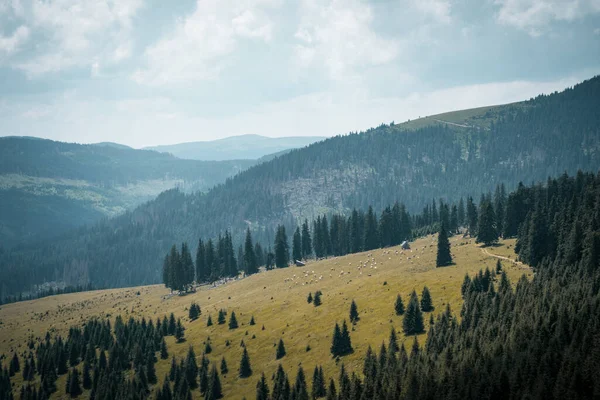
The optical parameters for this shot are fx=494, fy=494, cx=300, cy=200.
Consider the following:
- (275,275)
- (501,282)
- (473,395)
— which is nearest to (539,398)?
(473,395)

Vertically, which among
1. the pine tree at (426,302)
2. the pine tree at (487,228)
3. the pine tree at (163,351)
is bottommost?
Answer: the pine tree at (163,351)

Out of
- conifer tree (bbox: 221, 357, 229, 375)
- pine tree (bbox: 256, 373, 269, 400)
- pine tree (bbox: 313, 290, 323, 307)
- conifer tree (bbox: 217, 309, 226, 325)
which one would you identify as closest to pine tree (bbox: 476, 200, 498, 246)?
pine tree (bbox: 313, 290, 323, 307)

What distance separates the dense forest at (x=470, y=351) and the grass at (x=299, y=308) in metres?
2.69

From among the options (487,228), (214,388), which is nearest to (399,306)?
(214,388)

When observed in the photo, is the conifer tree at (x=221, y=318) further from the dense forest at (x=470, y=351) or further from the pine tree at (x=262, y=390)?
the pine tree at (x=262, y=390)

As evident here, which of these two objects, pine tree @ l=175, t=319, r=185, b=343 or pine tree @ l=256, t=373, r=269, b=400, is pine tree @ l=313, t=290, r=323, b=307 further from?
pine tree @ l=175, t=319, r=185, b=343

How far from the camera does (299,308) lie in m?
109

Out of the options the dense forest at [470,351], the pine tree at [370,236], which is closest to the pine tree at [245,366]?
the dense forest at [470,351]

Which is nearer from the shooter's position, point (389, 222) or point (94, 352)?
point (94, 352)

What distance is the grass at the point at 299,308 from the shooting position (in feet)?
284

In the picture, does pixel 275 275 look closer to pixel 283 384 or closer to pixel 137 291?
pixel 137 291

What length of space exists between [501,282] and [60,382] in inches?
3637

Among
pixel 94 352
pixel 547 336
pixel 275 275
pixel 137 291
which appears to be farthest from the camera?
pixel 137 291

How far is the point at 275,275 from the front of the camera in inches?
5935
